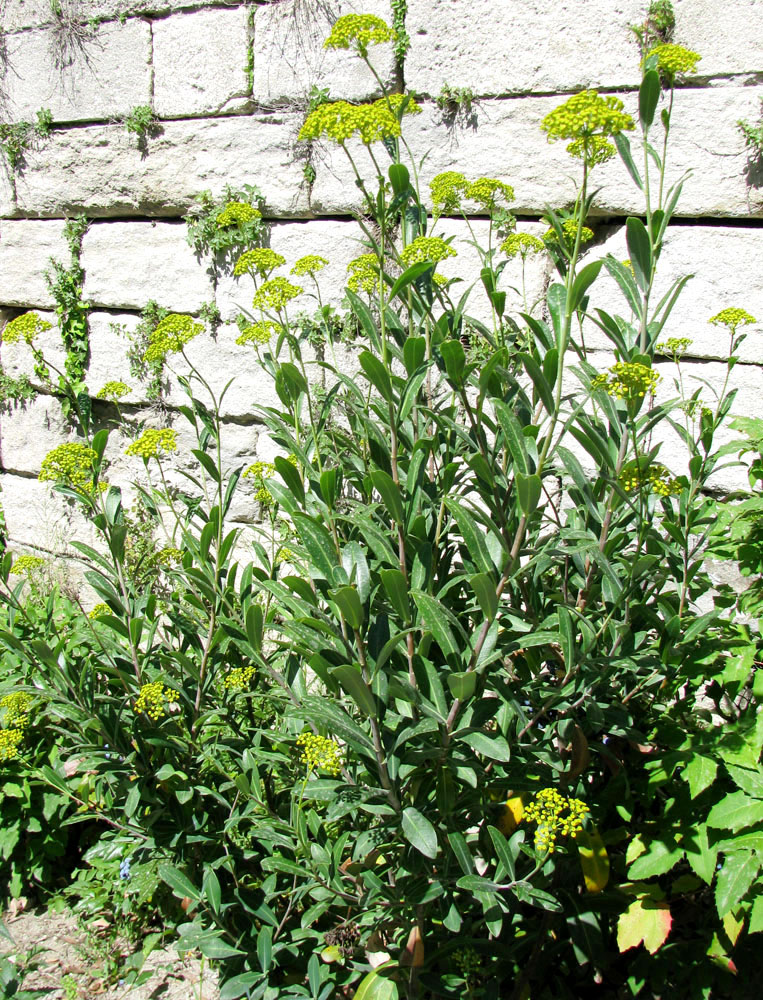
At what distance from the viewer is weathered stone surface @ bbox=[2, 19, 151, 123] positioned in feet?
11.6

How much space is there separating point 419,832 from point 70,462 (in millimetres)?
1200

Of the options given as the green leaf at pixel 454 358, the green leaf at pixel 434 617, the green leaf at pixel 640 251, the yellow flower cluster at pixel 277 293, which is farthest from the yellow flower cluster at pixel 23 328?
the green leaf at pixel 640 251

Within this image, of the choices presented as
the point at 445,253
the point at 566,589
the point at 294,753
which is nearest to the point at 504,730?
the point at 566,589

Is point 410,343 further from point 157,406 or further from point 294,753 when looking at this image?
point 157,406

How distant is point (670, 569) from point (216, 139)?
267cm

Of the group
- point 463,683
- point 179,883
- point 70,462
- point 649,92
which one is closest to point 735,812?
point 463,683

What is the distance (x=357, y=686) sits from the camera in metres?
1.36

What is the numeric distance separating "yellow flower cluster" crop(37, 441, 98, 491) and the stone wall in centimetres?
145

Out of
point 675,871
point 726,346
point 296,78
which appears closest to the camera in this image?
point 675,871

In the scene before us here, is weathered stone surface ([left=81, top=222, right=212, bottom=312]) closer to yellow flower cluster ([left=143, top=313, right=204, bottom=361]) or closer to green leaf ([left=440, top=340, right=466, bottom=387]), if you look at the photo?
yellow flower cluster ([left=143, top=313, right=204, bottom=361])

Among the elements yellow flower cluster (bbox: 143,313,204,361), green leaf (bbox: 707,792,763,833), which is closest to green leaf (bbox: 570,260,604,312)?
green leaf (bbox: 707,792,763,833)

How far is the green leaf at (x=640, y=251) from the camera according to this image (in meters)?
1.59

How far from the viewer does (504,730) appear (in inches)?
66.1

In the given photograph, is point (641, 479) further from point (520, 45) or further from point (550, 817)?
point (520, 45)
